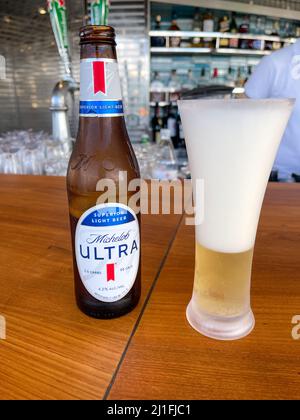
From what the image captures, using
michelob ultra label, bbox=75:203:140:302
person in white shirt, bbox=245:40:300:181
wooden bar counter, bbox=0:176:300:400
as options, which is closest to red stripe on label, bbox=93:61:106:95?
michelob ultra label, bbox=75:203:140:302

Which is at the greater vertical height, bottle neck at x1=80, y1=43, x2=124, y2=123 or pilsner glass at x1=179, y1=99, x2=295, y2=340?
bottle neck at x1=80, y1=43, x2=124, y2=123

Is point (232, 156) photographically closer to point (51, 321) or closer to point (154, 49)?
point (51, 321)

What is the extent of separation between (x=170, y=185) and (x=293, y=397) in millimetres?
654

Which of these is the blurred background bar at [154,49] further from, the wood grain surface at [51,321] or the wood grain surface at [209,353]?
the wood grain surface at [209,353]

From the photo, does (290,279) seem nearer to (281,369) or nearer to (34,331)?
(281,369)

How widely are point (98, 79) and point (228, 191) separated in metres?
0.16

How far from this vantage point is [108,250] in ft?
1.05

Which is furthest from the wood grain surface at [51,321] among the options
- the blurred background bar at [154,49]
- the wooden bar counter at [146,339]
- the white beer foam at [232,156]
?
the blurred background bar at [154,49]

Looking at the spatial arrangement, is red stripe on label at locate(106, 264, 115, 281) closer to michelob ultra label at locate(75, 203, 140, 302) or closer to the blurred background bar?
michelob ultra label at locate(75, 203, 140, 302)

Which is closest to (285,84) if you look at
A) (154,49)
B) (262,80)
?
(262,80)

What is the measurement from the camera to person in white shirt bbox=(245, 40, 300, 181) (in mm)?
1322

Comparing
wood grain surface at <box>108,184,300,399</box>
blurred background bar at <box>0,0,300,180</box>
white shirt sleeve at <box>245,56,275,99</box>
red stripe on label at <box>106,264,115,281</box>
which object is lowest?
wood grain surface at <box>108,184,300,399</box>

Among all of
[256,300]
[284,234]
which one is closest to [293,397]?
[256,300]

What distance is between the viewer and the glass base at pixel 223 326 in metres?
0.32
